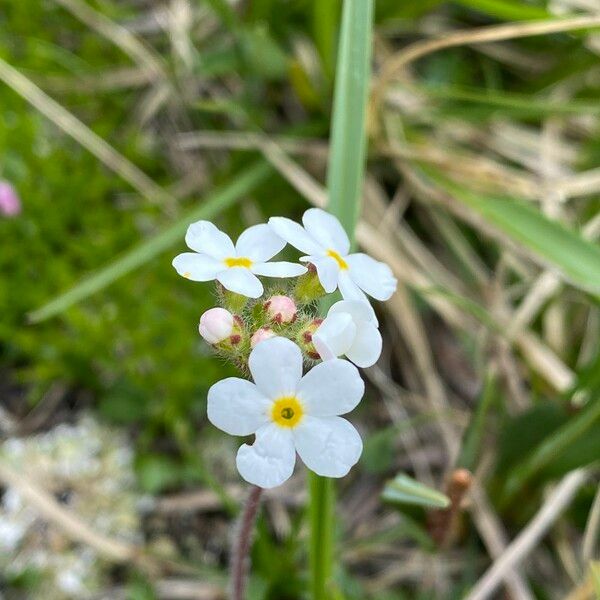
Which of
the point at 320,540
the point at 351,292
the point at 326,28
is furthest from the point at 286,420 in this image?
the point at 326,28

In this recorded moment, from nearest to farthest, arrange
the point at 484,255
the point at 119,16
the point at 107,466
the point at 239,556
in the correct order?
1. the point at 239,556
2. the point at 107,466
3. the point at 484,255
4. the point at 119,16

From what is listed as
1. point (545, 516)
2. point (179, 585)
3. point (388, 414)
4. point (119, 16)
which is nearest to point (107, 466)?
point (179, 585)

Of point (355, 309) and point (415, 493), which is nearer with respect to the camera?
point (355, 309)

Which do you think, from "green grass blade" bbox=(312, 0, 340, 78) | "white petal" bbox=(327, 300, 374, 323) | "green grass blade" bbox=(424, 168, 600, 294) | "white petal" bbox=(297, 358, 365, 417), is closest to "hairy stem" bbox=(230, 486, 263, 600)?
"white petal" bbox=(297, 358, 365, 417)

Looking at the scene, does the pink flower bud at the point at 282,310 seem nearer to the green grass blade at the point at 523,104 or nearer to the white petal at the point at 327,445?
the white petal at the point at 327,445

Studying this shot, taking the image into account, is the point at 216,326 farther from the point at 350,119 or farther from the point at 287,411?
the point at 350,119

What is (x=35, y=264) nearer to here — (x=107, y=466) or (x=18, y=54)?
(x=107, y=466)
